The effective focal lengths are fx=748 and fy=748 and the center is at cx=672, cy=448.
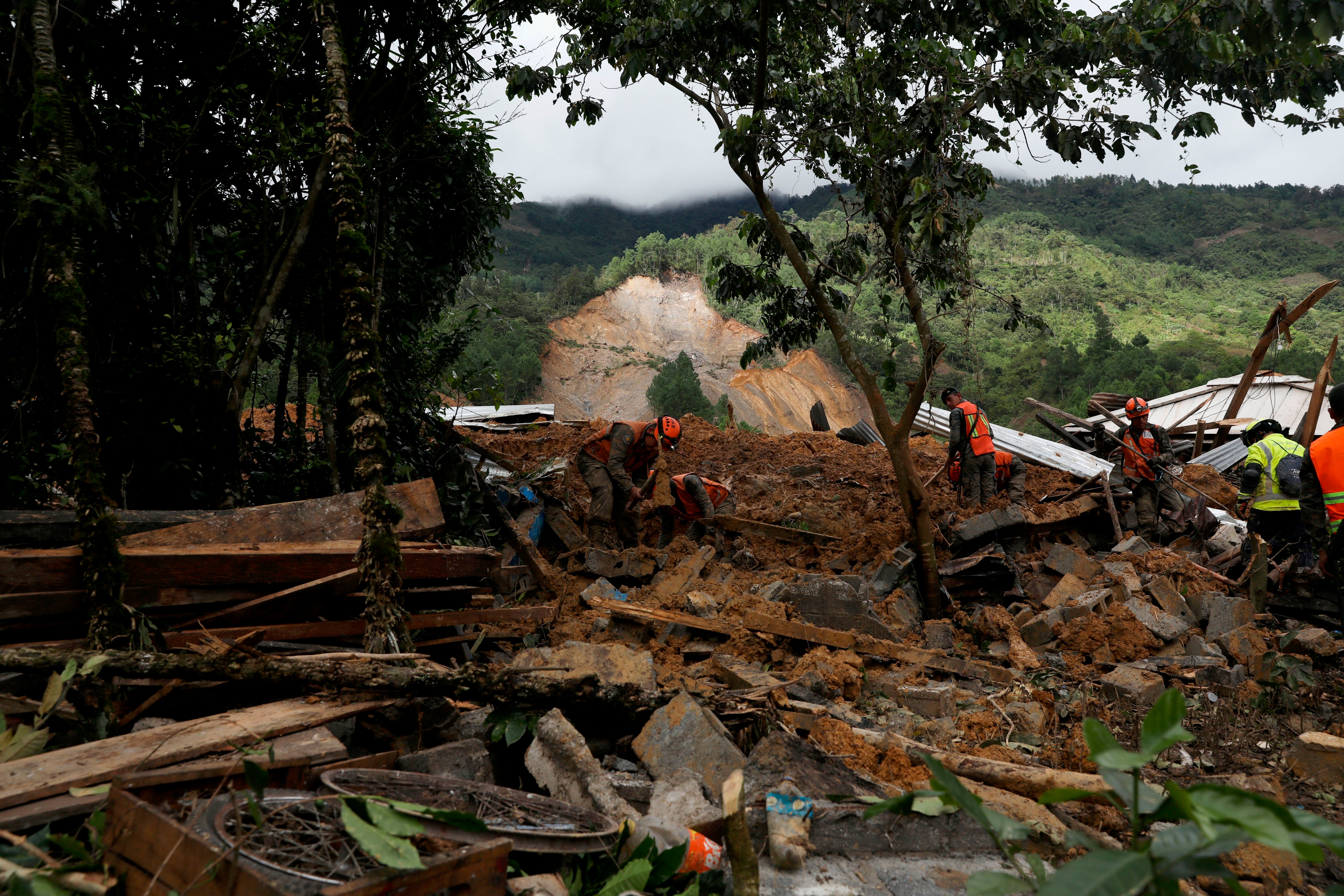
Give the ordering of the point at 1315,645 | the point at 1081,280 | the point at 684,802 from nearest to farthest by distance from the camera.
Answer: the point at 684,802, the point at 1315,645, the point at 1081,280

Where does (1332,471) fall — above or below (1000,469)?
above

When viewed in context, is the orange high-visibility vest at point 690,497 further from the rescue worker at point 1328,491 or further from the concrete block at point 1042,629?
the rescue worker at point 1328,491

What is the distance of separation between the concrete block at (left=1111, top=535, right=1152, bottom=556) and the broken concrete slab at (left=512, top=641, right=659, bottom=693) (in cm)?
560

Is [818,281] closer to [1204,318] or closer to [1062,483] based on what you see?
[1062,483]

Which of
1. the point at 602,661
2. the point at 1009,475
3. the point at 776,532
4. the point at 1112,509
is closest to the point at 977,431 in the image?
the point at 1009,475

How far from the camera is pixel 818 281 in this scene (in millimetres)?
6516

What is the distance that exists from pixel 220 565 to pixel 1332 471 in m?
6.83

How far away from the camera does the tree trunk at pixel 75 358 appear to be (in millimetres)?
3303

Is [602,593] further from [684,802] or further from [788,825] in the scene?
[788,825]

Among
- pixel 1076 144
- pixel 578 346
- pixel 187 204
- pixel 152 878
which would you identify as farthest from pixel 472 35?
pixel 578 346

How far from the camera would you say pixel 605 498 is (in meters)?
8.16

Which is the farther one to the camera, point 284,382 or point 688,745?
point 284,382

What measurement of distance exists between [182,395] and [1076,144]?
21.3 feet

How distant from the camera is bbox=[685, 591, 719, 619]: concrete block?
20.1ft
